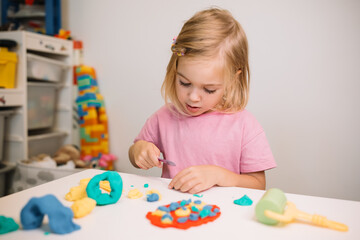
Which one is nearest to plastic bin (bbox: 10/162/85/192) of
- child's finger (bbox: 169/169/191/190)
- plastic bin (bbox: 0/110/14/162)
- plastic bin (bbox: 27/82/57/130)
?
plastic bin (bbox: 0/110/14/162)

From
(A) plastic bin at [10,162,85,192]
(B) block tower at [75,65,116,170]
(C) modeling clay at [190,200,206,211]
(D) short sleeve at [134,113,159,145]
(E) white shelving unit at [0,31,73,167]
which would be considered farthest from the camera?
(B) block tower at [75,65,116,170]

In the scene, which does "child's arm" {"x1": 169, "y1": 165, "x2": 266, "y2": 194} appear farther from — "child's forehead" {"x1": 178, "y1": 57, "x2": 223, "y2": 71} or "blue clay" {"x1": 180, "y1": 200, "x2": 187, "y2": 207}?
"child's forehead" {"x1": 178, "y1": 57, "x2": 223, "y2": 71}

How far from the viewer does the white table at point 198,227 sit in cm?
43

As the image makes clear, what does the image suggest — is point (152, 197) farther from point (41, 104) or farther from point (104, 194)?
point (41, 104)

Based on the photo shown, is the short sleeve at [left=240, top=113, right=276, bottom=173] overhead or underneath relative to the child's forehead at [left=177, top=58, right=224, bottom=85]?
underneath

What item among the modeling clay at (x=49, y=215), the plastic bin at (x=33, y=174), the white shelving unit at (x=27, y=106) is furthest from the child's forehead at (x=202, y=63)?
the white shelving unit at (x=27, y=106)

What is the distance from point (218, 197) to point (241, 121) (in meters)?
0.38

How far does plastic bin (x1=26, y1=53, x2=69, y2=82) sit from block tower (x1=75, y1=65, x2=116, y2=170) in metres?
0.12

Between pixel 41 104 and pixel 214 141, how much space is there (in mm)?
1491

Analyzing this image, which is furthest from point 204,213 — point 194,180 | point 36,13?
point 36,13

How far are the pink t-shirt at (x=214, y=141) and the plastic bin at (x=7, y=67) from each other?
115cm

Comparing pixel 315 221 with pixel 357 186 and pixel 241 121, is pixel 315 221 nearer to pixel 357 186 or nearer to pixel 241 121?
pixel 241 121

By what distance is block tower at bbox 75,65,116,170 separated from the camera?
2066mm

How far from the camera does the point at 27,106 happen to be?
75.3 inches
